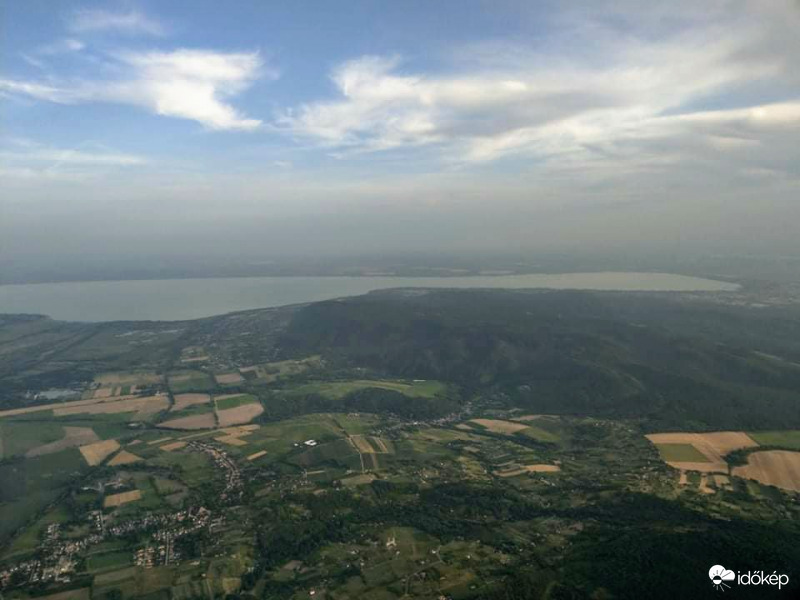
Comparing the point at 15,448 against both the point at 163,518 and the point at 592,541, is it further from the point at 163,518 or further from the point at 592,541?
the point at 592,541

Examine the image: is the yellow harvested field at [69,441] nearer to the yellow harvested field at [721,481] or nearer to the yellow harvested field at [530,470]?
the yellow harvested field at [530,470]

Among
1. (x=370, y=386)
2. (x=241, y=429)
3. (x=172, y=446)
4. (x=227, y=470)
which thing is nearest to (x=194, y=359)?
(x=370, y=386)

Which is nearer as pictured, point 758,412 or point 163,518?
point 163,518

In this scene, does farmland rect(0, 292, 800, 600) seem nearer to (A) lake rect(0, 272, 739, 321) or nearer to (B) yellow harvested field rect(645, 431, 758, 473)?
(B) yellow harvested field rect(645, 431, 758, 473)

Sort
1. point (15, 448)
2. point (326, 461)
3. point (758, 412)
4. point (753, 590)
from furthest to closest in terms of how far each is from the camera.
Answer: point (758, 412) < point (15, 448) < point (326, 461) < point (753, 590)

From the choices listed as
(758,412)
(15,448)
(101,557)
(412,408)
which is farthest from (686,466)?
(15,448)

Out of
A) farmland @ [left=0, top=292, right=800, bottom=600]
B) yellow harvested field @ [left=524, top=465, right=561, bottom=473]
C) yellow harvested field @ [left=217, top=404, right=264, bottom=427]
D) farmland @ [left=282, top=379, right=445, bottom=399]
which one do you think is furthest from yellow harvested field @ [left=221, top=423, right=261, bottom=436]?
yellow harvested field @ [left=524, top=465, right=561, bottom=473]

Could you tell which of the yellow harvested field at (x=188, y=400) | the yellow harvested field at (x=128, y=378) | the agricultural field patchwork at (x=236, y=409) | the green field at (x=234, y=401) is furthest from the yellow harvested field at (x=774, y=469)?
the yellow harvested field at (x=128, y=378)
